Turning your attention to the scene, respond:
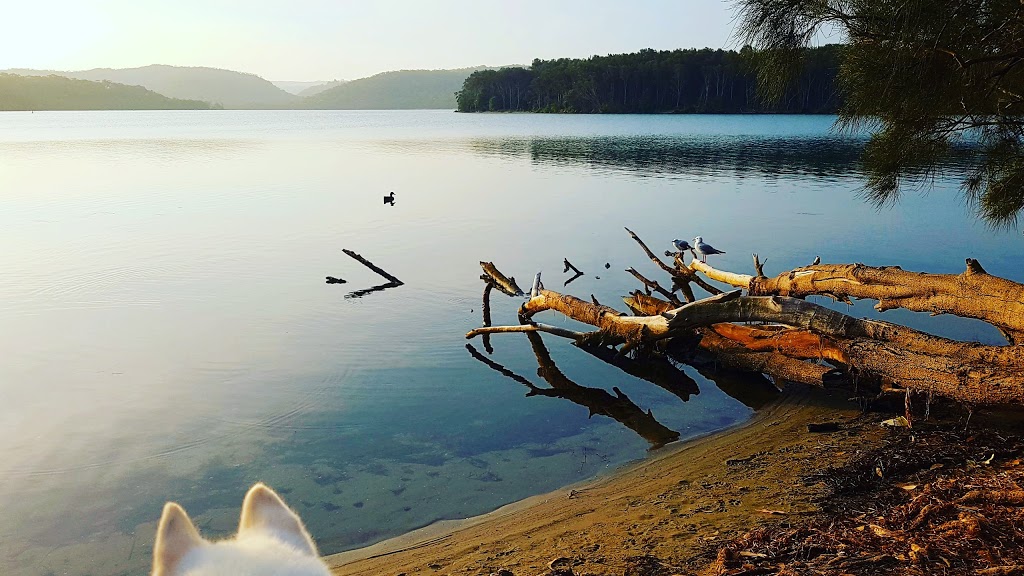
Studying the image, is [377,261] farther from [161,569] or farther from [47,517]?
[161,569]

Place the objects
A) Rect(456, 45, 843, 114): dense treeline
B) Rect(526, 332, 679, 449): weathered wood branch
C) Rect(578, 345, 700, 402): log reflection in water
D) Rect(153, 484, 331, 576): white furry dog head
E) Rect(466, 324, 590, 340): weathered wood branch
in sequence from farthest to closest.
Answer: Rect(456, 45, 843, 114): dense treeline, Rect(466, 324, 590, 340): weathered wood branch, Rect(578, 345, 700, 402): log reflection in water, Rect(526, 332, 679, 449): weathered wood branch, Rect(153, 484, 331, 576): white furry dog head

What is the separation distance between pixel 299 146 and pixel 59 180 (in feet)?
84.8

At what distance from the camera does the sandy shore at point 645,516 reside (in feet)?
16.9

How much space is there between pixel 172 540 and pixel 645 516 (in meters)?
4.93

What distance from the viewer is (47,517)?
22.7 feet

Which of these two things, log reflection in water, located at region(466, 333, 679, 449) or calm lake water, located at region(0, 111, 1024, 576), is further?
log reflection in water, located at region(466, 333, 679, 449)

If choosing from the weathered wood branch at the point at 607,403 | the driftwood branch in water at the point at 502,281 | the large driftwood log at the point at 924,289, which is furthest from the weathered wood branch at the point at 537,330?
the large driftwood log at the point at 924,289

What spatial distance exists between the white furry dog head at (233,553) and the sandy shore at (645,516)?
343cm

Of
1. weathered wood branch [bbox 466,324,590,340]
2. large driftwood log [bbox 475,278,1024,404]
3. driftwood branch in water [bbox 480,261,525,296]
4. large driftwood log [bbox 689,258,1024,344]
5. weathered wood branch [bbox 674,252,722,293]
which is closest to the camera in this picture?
large driftwood log [bbox 475,278,1024,404]

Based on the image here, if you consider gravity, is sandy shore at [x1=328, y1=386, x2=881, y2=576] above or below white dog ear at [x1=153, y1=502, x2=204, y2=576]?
below

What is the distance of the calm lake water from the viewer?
7430mm

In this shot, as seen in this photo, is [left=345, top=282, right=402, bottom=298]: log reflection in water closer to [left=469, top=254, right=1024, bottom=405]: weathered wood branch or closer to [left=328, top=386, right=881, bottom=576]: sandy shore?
[left=469, top=254, right=1024, bottom=405]: weathered wood branch

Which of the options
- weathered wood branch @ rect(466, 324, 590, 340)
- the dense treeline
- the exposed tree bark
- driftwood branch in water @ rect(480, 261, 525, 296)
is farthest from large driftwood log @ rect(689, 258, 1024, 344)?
the dense treeline

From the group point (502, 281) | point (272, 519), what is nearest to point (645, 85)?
point (502, 281)
